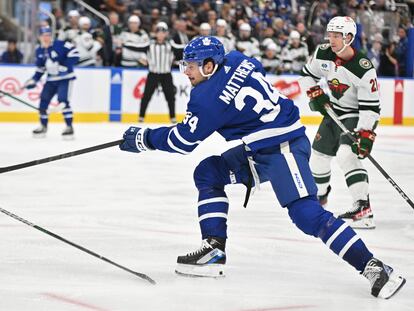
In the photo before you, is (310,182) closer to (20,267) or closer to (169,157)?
(20,267)

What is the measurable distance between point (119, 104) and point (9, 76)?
1.66 m

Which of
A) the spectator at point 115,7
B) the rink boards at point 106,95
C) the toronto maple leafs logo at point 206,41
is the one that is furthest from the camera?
the spectator at point 115,7

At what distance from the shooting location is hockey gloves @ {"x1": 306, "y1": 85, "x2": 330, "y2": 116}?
5.57 meters

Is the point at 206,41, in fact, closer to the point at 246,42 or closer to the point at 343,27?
the point at 343,27

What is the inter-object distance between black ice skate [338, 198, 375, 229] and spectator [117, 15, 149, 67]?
8287 mm

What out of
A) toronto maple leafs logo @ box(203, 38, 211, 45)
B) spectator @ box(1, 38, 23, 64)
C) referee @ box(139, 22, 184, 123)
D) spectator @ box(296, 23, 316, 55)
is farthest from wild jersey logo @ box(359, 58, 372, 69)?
spectator @ box(296, 23, 316, 55)

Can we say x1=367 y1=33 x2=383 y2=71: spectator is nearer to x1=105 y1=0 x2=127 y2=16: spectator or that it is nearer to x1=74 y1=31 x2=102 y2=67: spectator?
x1=105 y1=0 x2=127 y2=16: spectator

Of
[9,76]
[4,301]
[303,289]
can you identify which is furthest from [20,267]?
[9,76]

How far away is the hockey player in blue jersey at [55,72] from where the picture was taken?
10648 millimetres

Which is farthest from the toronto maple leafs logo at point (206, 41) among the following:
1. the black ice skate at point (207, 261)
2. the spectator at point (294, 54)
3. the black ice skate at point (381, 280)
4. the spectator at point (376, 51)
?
the spectator at point (376, 51)

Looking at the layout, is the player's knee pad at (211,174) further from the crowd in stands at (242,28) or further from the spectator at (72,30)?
the spectator at (72,30)

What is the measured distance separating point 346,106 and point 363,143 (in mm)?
498

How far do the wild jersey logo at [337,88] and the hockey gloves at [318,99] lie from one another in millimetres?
59

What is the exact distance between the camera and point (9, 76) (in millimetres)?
12406
